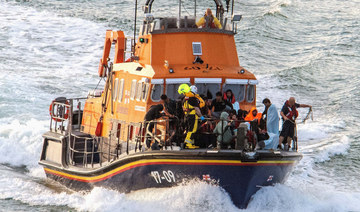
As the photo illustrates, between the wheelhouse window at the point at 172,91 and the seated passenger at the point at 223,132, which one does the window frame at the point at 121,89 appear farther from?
the seated passenger at the point at 223,132

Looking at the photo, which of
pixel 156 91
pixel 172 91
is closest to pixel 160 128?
pixel 156 91

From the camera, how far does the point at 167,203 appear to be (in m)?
10.4

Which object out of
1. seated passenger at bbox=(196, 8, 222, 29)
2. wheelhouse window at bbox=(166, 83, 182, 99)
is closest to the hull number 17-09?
wheelhouse window at bbox=(166, 83, 182, 99)

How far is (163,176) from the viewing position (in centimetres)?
1039

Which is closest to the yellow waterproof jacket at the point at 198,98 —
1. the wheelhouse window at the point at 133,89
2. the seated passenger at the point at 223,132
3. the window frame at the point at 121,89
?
the seated passenger at the point at 223,132

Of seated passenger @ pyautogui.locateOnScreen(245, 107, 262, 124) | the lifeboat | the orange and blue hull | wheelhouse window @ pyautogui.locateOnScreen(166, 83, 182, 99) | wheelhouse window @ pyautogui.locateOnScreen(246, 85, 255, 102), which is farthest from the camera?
wheelhouse window @ pyautogui.locateOnScreen(246, 85, 255, 102)

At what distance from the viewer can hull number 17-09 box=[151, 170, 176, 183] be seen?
10.3 metres

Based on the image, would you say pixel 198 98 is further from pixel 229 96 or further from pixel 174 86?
pixel 229 96

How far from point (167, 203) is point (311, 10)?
90.2 ft

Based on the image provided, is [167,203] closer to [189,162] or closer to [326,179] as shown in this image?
[189,162]

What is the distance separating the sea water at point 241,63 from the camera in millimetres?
11375

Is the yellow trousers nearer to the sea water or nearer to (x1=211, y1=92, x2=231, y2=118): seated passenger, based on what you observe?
the sea water

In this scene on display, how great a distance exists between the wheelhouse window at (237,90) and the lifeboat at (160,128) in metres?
0.02

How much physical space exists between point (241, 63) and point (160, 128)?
1597 centimetres
